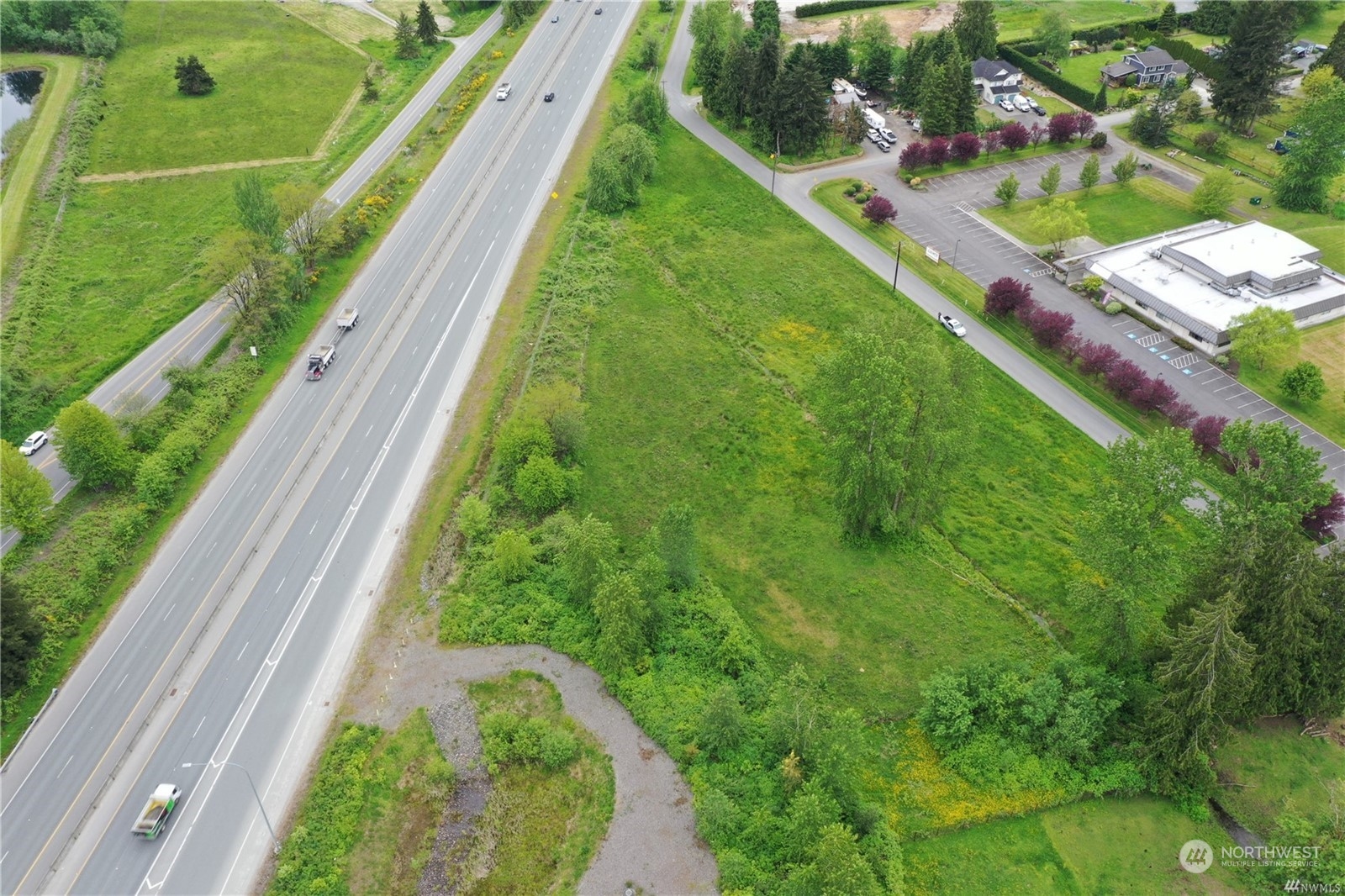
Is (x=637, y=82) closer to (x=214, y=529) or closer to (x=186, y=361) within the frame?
(x=186, y=361)

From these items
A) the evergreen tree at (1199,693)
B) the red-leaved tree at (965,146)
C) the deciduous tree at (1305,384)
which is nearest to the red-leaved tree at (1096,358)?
the deciduous tree at (1305,384)

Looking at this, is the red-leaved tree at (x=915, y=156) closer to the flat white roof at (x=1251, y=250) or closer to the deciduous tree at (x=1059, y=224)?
the deciduous tree at (x=1059, y=224)

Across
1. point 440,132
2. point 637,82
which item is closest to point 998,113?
point 637,82

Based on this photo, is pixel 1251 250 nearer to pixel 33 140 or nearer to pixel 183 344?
pixel 183 344

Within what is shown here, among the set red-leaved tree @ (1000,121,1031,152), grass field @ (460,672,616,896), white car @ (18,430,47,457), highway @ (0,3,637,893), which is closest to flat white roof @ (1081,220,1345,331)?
red-leaved tree @ (1000,121,1031,152)

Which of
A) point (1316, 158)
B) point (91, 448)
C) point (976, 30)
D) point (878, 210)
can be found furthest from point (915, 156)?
point (91, 448)

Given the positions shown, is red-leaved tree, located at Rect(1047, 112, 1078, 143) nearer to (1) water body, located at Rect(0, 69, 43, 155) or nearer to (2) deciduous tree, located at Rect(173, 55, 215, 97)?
(2) deciduous tree, located at Rect(173, 55, 215, 97)
